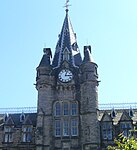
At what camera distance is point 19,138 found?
51.8 meters

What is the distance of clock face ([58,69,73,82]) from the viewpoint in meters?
52.8

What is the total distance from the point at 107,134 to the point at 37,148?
32.5 feet

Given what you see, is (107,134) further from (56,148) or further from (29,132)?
(29,132)

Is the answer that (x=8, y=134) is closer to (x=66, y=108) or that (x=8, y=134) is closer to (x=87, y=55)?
(x=66, y=108)

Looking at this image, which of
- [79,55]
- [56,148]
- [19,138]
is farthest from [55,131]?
[79,55]

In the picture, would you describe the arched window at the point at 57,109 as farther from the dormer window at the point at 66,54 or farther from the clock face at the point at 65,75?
the dormer window at the point at 66,54

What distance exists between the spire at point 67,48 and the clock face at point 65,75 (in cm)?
169

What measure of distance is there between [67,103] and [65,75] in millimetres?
4350

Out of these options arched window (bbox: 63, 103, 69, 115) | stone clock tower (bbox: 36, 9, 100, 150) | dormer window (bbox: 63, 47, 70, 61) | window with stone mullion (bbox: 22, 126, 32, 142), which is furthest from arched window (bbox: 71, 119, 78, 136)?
dormer window (bbox: 63, 47, 70, 61)

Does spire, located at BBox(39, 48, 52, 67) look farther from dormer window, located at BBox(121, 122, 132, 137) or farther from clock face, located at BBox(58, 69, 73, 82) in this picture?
dormer window, located at BBox(121, 122, 132, 137)

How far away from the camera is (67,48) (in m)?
57.0

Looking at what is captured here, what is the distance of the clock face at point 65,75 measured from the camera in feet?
173

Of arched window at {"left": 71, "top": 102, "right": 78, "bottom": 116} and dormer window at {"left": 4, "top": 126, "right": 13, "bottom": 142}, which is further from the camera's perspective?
dormer window at {"left": 4, "top": 126, "right": 13, "bottom": 142}

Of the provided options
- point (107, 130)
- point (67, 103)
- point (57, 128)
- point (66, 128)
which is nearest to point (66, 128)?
point (66, 128)
